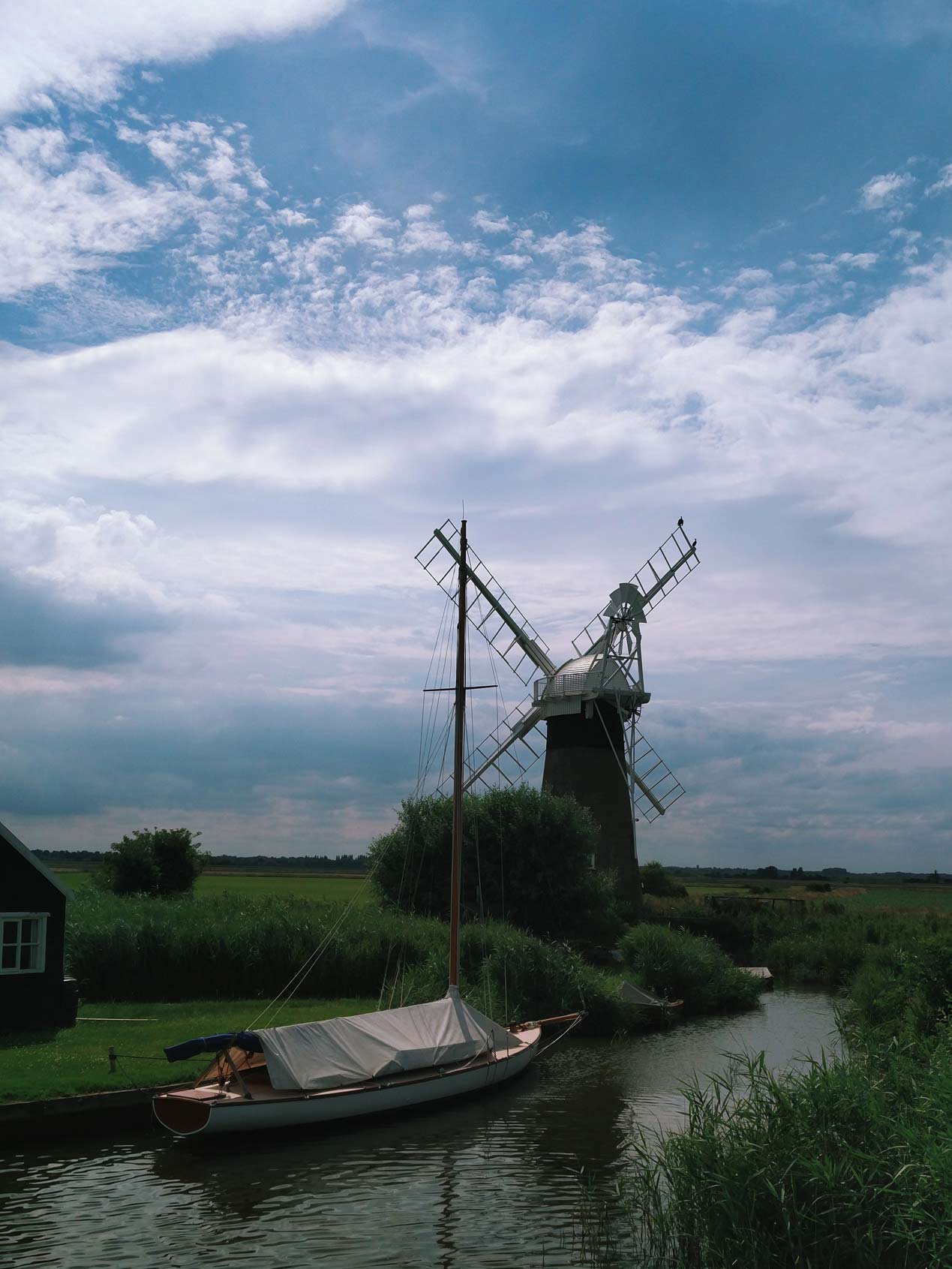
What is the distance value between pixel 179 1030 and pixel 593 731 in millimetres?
30845

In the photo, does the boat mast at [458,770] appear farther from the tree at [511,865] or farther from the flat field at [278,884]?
the flat field at [278,884]

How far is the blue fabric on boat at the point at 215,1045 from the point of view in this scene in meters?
18.2

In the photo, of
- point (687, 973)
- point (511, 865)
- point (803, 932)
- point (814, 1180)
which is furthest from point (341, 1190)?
point (803, 932)

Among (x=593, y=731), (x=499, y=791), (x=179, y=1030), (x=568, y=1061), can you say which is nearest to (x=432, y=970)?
(x=568, y=1061)

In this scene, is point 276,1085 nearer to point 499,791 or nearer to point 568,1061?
point 568,1061

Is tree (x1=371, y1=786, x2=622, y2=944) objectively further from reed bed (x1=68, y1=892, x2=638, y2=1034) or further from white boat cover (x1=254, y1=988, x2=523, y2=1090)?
white boat cover (x1=254, y1=988, x2=523, y2=1090)

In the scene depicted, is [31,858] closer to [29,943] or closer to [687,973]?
[29,943]

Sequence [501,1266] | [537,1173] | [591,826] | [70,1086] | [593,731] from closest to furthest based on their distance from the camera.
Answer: [501,1266]
[537,1173]
[70,1086]
[591,826]
[593,731]

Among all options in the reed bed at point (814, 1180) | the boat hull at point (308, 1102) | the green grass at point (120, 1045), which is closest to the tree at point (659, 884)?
the green grass at point (120, 1045)

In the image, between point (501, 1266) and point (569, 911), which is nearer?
point (501, 1266)

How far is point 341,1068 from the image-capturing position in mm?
19609

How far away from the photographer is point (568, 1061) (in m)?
26.4

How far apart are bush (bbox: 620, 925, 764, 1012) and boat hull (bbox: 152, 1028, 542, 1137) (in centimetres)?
1500

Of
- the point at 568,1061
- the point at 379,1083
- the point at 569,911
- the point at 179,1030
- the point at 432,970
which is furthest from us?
the point at 569,911
